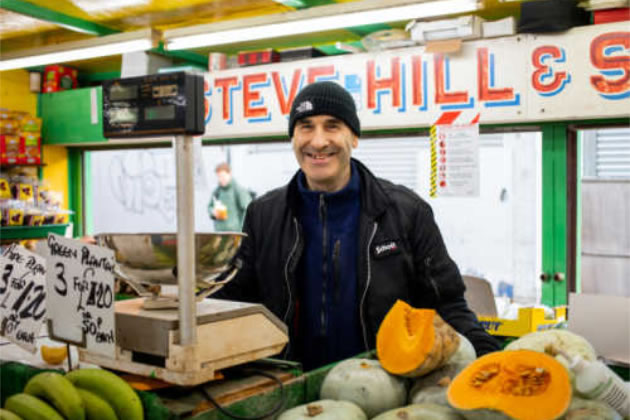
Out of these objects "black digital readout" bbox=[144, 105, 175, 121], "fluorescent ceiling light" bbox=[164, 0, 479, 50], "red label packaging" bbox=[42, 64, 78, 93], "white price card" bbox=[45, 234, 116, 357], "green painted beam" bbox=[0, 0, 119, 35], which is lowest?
"white price card" bbox=[45, 234, 116, 357]

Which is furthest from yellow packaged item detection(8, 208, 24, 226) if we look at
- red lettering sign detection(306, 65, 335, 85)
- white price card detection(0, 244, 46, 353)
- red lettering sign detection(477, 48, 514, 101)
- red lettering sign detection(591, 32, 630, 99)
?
red lettering sign detection(591, 32, 630, 99)

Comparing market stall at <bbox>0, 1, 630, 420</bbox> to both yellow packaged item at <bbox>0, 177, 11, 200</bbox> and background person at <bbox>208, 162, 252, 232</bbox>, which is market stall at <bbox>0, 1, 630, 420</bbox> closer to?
yellow packaged item at <bbox>0, 177, 11, 200</bbox>

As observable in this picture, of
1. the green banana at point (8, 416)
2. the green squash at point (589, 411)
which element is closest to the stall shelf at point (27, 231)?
the green banana at point (8, 416)

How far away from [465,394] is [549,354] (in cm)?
19

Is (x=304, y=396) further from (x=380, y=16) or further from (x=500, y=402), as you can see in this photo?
(x=380, y=16)

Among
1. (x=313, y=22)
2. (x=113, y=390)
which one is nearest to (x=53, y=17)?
(x=313, y=22)

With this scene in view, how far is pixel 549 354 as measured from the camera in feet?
4.10

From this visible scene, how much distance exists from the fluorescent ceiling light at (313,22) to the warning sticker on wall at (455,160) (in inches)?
29.3

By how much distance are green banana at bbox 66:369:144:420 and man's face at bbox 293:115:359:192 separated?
1.16 m

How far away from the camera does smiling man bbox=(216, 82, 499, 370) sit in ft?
7.14

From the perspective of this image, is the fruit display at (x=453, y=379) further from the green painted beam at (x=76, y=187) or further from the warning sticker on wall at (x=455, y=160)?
the green painted beam at (x=76, y=187)

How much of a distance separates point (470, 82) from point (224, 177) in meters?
3.07

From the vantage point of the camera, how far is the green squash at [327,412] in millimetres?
1225

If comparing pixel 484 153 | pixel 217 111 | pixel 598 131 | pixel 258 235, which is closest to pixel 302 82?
pixel 217 111
